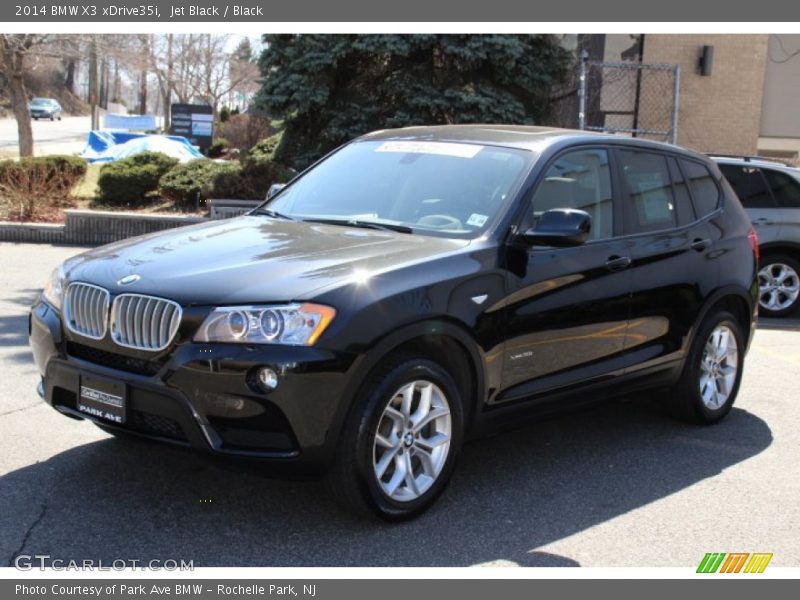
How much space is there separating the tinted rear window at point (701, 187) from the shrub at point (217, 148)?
29.6 m

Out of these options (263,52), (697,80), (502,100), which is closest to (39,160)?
(263,52)

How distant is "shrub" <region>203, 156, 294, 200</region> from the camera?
14672 mm

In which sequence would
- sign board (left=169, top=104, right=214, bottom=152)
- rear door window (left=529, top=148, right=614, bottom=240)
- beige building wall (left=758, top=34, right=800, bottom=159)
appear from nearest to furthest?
rear door window (left=529, top=148, right=614, bottom=240)
beige building wall (left=758, top=34, right=800, bottom=159)
sign board (left=169, top=104, right=214, bottom=152)

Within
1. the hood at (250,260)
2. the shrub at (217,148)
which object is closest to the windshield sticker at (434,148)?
the hood at (250,260)

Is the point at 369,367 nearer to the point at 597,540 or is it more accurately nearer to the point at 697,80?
the point at 597,540

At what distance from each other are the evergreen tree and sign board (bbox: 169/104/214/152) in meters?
18.2

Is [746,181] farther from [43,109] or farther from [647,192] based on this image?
[43,109]

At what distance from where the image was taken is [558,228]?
4602mm

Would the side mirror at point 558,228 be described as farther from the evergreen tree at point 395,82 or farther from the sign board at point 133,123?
the sign board at point 133,123

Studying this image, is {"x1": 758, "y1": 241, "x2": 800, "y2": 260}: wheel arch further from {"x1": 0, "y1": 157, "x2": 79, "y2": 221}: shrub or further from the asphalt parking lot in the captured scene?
{"x1": 0, "y1": 157, "x2": 79, "y2": 221}: shrub

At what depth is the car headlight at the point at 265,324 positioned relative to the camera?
380 centimetres

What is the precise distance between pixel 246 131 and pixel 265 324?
29.3 meters

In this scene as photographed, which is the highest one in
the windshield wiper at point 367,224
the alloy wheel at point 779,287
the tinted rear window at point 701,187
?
the tinted rear window at point 701,187

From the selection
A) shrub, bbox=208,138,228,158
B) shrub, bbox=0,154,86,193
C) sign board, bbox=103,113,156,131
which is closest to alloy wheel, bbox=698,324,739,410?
shrub, bbox=0,154,86,193
